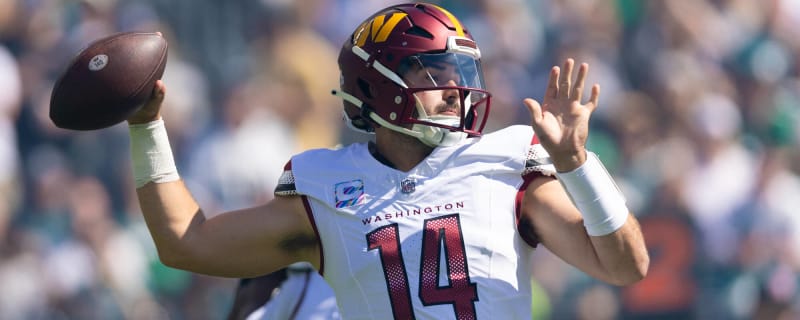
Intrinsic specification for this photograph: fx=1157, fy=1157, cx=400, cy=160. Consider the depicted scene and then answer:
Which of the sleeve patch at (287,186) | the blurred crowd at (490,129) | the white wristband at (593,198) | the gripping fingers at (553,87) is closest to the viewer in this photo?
the white wristband at (593,198)

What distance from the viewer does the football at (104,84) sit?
114 inches

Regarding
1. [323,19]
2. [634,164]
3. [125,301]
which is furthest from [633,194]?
[125,301]

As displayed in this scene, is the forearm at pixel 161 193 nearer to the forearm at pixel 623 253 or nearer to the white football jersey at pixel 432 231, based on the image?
the white football jersey at pixel 432 231

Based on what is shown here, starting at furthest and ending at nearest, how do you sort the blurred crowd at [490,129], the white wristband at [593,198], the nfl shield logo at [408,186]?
the blurred crowd at [490,129]
the nfl shield logo at [408,186]
the white wristband at [593,198]

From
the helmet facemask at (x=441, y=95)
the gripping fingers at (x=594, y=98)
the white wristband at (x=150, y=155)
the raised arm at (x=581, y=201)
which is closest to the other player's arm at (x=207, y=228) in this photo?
the white wristband at (x=150, y=155)

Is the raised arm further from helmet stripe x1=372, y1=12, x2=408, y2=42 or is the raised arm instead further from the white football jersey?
helmet stripe x1=372, y1=12, x2=408, y2=42

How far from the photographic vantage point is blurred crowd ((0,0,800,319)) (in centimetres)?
617

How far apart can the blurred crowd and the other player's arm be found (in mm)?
3095

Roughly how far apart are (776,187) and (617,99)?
1.03 metres

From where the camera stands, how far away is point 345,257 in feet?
9.48

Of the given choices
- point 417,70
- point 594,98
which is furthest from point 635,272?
point 417,70

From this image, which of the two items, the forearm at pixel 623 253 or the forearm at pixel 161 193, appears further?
the forearm at pixel 161 193

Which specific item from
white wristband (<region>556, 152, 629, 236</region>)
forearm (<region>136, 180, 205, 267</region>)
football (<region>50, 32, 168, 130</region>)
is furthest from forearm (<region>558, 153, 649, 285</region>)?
football (<region>50, 32, 168, 130</region>)

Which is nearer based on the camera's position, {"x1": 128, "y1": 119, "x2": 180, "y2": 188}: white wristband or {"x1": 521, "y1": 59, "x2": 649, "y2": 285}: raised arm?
{"x1": 521, "y1": 59, "x2": 649, "y2": 285}: raised arm
